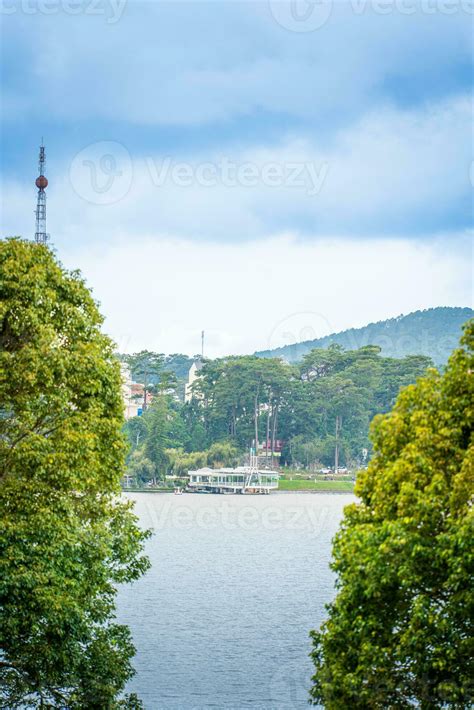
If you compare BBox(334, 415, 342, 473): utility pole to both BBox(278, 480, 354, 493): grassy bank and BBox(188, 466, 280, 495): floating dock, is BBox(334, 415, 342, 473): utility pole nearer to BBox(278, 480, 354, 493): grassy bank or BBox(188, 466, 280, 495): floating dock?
BBox(278, 480, 354, 493): grassy bank

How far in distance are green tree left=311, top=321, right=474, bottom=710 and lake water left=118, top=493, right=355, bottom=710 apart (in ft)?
37.2

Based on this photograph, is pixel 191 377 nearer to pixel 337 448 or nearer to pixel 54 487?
pixel 337 448

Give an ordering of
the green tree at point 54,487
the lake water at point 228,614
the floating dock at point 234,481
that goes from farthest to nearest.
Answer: the floating dock at point 234,481, the lake water at point 228,614, the green tree at point 54,487

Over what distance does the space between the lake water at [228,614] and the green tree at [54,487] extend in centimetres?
857

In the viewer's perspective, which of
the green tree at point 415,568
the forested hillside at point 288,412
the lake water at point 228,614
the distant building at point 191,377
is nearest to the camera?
the green tree at point 415,568

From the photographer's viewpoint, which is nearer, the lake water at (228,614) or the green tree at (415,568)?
the green tree at (415,568)

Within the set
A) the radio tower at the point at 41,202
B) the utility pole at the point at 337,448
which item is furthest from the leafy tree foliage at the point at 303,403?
the radio tower at the point at 41,202

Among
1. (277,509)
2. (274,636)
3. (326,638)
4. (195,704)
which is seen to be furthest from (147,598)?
(277,509)

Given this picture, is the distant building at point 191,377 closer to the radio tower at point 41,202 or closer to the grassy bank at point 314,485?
the grassy bank at point 314,485

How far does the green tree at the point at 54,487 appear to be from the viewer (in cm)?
1548

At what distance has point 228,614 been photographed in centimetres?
3662

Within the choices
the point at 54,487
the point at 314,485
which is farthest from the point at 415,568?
the point at 314,485

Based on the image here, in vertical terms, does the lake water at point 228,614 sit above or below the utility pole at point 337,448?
below

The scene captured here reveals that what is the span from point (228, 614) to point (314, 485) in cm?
8312
